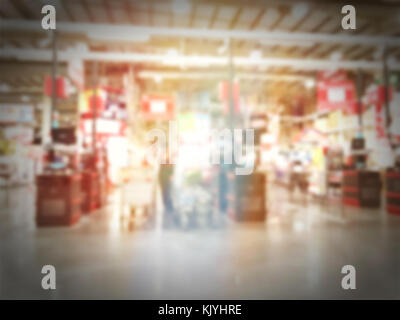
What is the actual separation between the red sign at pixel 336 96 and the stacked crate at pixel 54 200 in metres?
6.37

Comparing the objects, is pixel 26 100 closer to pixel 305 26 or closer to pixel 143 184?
pixel 143 184

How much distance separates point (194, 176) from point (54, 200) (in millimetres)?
3322

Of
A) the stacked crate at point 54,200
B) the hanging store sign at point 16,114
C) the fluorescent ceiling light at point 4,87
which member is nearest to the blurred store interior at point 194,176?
the stacked crate at point 54,200

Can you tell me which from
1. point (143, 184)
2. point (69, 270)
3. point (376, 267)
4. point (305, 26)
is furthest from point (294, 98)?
point (69, 270)

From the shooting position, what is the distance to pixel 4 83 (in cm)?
1288

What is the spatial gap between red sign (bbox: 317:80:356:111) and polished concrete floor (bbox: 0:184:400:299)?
337 centimetres

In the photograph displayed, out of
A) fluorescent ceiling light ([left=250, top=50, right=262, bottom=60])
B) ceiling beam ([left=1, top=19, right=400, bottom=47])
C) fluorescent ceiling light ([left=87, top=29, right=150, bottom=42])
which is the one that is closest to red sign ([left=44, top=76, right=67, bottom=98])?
ceiling beam ([left=1, top=19, right=400, bottom=47])

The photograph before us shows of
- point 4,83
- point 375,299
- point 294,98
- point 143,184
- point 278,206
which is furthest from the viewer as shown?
point 294,98

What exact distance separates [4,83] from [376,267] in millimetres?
15244

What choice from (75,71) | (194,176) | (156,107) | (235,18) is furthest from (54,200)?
(235,18)

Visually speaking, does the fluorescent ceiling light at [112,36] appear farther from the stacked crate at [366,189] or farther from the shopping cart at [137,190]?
the stacked crate at [366,189]

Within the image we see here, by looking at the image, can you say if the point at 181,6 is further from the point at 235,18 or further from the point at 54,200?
the point at 54,200

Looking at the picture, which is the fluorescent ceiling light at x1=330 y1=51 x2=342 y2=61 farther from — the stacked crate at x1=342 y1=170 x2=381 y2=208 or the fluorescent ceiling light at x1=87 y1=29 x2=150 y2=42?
the fluorescent ceiling light at x1=87 y1=29 x2=150 y2=42

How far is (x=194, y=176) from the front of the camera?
729 centimetres
